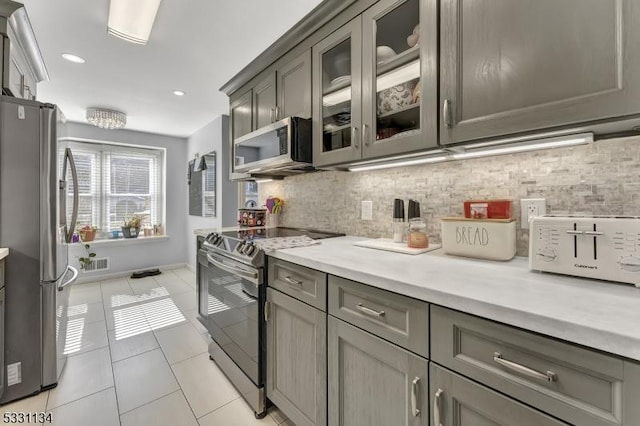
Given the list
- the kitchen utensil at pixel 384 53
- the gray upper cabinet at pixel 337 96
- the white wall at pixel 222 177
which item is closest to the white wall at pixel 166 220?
the white wall at pixel 222 177

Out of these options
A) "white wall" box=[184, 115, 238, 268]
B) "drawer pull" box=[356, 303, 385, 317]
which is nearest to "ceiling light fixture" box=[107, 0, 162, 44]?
"white wall" box=[184, 115, 238, 268]

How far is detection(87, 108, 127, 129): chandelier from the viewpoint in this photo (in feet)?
10.8

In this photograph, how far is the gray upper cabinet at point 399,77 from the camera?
1.12 meters

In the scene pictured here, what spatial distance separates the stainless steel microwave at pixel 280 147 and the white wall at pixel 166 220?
10.4ft

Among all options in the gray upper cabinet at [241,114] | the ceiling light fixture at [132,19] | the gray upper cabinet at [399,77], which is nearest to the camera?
the gray upper cabinet at [399,77]

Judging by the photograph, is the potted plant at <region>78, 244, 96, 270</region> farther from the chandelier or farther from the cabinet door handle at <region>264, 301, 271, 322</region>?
the cabinet door handle at <region>264, 301, 271, 322</region>

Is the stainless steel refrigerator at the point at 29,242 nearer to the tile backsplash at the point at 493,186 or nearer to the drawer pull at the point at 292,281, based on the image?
the drawer pull at the point at 292,281

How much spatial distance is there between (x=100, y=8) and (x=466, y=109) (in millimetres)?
2209

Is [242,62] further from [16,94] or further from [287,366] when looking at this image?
[287,366]

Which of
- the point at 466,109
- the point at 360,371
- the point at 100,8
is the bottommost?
the point at 360,371

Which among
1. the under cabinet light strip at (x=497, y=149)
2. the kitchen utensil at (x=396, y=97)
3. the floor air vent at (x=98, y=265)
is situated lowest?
the floor air vent at (x=98, y=265)

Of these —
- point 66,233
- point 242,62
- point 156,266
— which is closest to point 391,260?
point 242,62

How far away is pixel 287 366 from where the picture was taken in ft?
4.44

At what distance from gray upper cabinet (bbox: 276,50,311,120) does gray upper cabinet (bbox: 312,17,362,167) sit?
0.21ft
